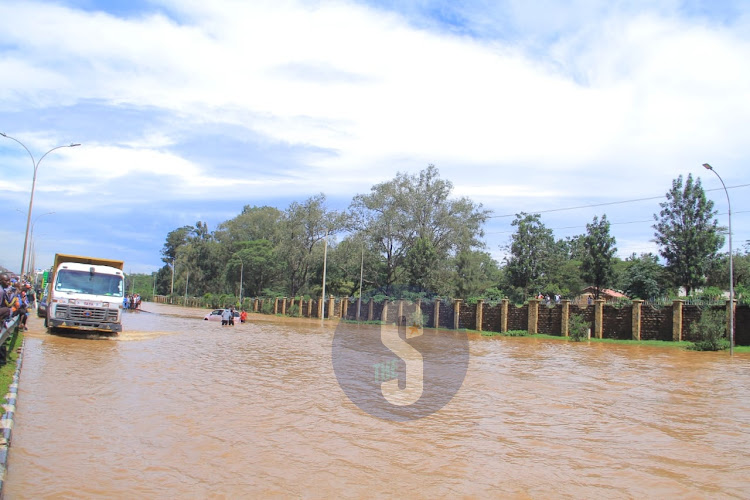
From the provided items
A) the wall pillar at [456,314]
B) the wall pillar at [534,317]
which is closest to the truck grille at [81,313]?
the wall pillar at [534,317]

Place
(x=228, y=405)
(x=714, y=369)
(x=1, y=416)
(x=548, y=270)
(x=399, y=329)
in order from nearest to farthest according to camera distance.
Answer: (x=1, y=416), (x=228, y=405), (x=714, y=369), (x=399, y=329), (x=548, y=270)

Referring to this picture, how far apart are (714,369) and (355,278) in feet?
140

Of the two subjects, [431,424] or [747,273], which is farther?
[747,273]

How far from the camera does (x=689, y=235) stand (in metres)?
41.9


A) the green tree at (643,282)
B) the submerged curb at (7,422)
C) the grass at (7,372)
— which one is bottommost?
the submerged curb at (7,422)

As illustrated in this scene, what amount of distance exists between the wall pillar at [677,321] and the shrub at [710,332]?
250cm

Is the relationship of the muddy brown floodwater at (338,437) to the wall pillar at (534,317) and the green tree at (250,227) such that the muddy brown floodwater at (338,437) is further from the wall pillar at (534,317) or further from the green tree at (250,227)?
the green tree at (250,227)

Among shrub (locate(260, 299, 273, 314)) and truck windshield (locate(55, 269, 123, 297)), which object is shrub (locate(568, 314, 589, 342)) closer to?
truck windshield (locate(55, 269, 123, 297))

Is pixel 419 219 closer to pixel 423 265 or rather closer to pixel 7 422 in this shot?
pixel 423 265

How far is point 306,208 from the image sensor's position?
224 ft

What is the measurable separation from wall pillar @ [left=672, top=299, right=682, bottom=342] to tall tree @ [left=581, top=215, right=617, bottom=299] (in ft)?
43.2

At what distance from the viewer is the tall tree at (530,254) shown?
4762 cm

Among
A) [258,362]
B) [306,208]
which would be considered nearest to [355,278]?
[306,208]

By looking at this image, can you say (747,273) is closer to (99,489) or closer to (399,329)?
(399,329)
